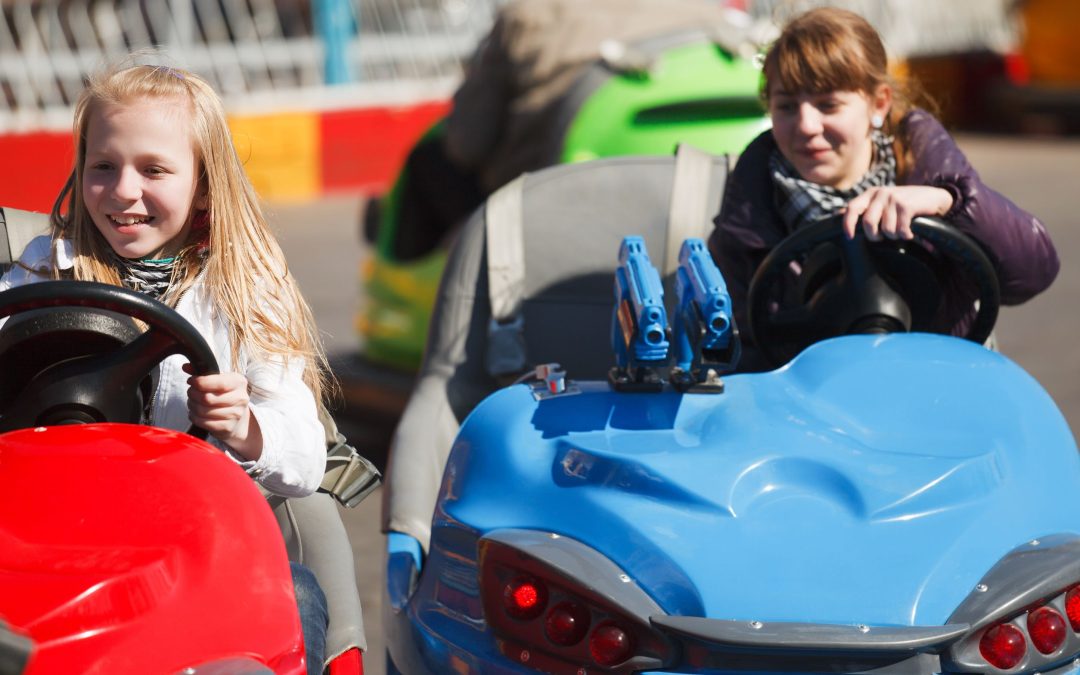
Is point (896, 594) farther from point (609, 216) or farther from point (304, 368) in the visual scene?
point (609, 216)

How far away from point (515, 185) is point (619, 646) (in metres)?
1.40

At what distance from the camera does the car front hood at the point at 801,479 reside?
1.96m

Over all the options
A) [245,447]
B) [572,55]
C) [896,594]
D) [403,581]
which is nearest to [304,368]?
[245,447]

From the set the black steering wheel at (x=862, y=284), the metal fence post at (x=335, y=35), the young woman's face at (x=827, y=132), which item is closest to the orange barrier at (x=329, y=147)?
the metal fence post at (x=335, y=35)

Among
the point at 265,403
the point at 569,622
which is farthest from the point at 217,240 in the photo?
the point at 569,622

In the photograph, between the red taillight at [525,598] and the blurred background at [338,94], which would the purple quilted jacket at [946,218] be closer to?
the red taillight at [525,598]

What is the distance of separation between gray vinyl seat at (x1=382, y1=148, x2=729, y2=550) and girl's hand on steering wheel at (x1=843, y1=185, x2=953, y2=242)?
563mm

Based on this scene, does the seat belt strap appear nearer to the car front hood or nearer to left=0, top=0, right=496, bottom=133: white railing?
the car front hood

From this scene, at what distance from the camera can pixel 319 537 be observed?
244 cm

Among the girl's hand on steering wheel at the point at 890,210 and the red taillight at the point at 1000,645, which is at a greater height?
the girl's hand on steering wheel at the point at 890,210

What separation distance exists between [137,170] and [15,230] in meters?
0.38

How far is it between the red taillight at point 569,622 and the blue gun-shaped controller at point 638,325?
1.36 feet

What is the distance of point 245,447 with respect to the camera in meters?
2.16

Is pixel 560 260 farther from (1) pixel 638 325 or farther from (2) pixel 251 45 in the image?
(2) pixel 251 45
